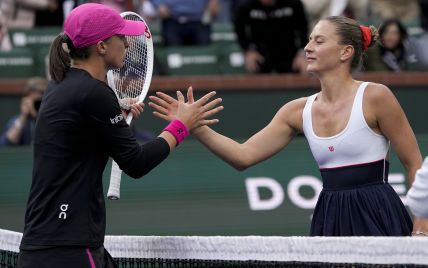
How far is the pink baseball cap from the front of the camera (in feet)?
13.2

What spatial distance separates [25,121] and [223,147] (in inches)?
169

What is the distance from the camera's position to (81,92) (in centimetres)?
395

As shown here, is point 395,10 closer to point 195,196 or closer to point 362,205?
point 195,196

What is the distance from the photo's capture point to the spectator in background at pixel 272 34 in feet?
33.1

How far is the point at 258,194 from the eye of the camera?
7773mm

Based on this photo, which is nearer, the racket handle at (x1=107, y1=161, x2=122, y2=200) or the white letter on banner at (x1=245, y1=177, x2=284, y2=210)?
the racket handle at (x1=107, y1=161, x2=122, y2=200)

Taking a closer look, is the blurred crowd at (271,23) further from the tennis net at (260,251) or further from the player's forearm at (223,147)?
the tennis net at (260,251)

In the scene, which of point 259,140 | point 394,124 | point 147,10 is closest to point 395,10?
point 147,10

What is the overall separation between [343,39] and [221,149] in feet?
2.56

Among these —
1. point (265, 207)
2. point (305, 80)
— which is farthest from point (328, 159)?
point (305, 80)

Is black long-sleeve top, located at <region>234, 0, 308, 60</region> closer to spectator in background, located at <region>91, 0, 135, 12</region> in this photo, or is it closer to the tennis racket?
spectator in background, located at <region>91, 0, 135, 12</region>

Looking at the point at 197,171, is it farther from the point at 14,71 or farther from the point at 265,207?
the point at 14,71

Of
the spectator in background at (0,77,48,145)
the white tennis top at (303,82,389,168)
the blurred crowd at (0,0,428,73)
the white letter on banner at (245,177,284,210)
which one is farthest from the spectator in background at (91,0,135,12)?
the white tennis top at (303,82,389,168)

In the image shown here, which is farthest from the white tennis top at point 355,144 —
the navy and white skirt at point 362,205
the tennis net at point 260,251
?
the tennis net at point 260,251
